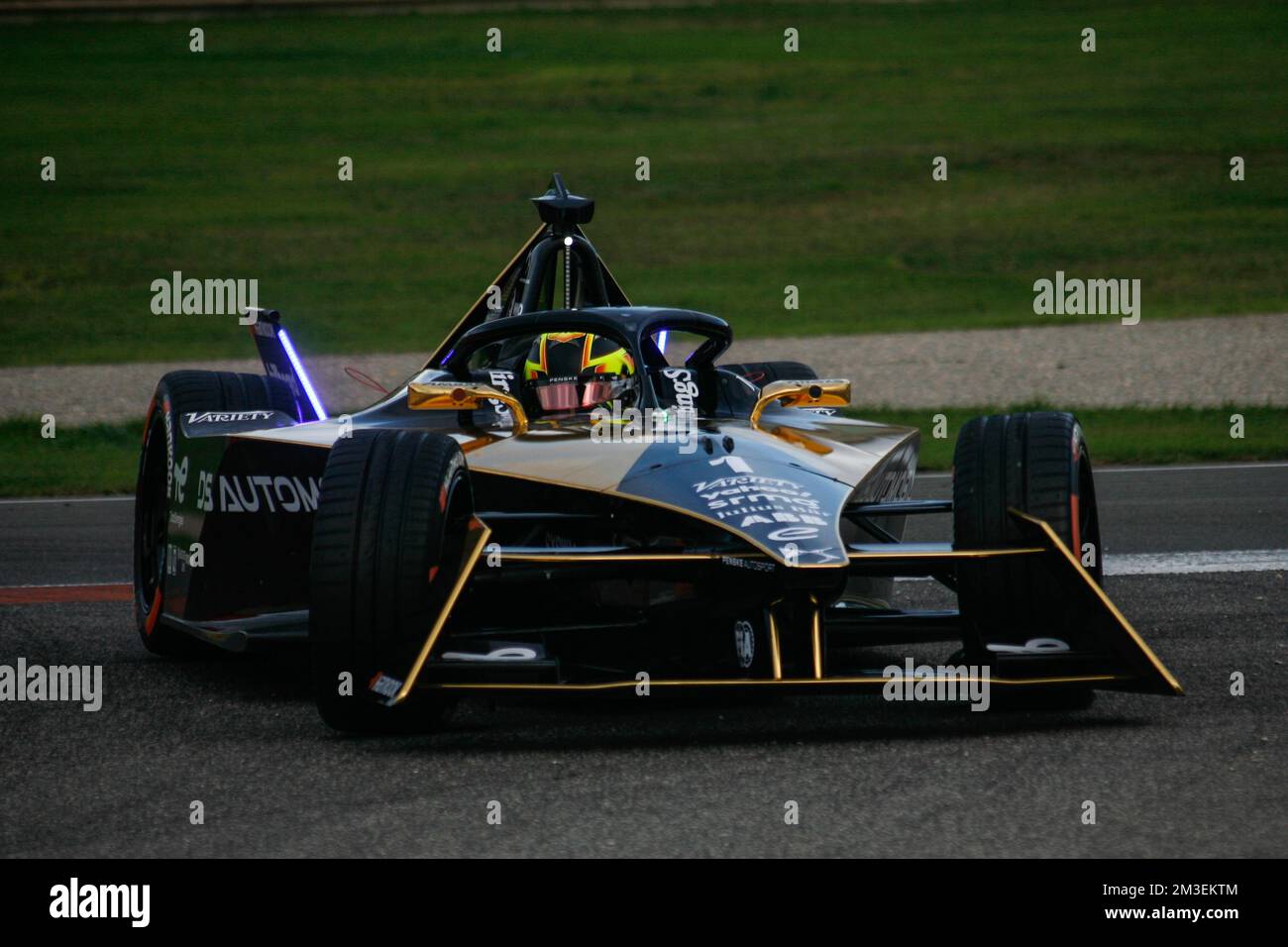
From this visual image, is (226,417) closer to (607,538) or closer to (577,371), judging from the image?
(577,371)

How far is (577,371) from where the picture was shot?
7.22 meters

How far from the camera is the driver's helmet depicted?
7180mm

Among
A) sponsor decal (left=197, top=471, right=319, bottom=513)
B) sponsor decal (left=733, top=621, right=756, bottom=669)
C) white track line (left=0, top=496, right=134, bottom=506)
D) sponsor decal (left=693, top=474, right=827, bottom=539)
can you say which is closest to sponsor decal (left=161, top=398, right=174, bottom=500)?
sponsor decal (left=197, top=471, right=319, bottom=513)

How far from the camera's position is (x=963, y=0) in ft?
140

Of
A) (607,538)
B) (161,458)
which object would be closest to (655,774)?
(607,538)

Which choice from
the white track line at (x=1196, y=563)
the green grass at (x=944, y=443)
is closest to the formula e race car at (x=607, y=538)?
the white track line at (x=1196, y=563)

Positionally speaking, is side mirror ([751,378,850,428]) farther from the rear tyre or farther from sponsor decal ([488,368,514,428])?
the rear tyre

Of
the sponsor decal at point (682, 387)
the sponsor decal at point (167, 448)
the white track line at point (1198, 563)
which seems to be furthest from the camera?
the white track line at point (1198, 563)

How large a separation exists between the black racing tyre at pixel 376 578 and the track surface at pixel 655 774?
150 millimetres

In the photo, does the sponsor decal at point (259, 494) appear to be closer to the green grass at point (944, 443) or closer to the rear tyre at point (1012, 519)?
the rear tyre at point (1012, 519)

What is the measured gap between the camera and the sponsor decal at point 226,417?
23.8 ft

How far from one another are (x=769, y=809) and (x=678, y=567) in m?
0.95

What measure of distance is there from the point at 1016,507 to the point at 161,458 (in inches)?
144
